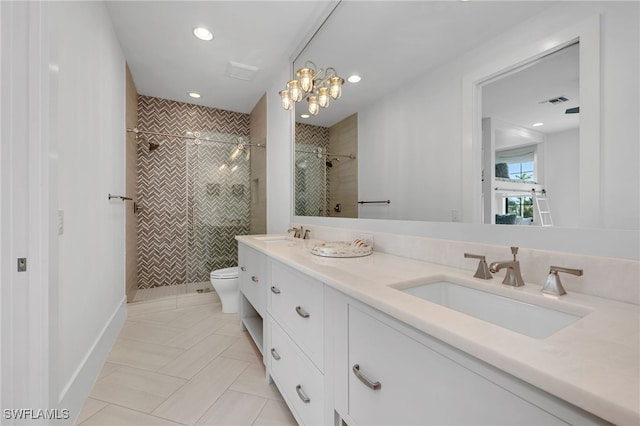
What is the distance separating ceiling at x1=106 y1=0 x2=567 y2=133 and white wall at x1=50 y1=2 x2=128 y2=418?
0.37 meters

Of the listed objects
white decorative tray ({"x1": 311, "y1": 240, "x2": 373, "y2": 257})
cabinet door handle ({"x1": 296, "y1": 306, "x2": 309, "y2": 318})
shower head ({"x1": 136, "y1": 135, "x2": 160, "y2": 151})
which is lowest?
cabinet door handle ({"x1": 296, "y1": 306, "x2": 309, "y2": 318})

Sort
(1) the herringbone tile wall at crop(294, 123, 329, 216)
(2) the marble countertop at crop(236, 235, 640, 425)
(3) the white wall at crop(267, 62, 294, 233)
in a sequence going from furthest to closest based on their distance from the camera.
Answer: (3) the white wall at crop(267, 62, 294, 233), (1) the herringbone tile wall at crop(294, 123, 329, 216), (2) the marble countertop at crop(236, 235, 640, 425)

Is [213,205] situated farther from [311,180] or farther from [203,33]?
[203,33]

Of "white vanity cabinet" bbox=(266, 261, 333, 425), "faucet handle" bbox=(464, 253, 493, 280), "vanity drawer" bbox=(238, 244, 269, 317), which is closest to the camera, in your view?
"faucet handle" bbox=(464, 253, 493, 280)

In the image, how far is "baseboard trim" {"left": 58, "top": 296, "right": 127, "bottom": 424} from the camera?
1268 millimetres

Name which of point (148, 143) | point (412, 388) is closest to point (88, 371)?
point (412, 388)

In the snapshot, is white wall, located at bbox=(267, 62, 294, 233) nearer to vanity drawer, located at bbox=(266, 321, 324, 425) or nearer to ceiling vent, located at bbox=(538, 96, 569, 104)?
vanity drawer, located at bbox=(266, 321, 324, 425)

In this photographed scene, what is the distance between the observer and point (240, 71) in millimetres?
2709

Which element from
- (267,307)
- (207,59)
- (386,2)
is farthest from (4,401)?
(207,59)

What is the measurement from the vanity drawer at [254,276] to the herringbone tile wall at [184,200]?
1.32m

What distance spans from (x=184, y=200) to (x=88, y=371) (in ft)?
7.43

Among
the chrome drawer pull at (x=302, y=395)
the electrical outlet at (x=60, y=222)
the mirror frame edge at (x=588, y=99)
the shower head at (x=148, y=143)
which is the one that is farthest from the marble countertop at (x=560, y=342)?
the shower head at (x=148, y=143)

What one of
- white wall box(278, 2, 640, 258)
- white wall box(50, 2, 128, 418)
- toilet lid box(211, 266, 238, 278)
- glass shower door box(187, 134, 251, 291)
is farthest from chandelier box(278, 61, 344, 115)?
toilet lid box(211, 266, 238, 278)

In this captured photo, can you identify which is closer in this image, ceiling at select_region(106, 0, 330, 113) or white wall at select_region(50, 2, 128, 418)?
white wall at select_region(50, 2, 128, 418)
